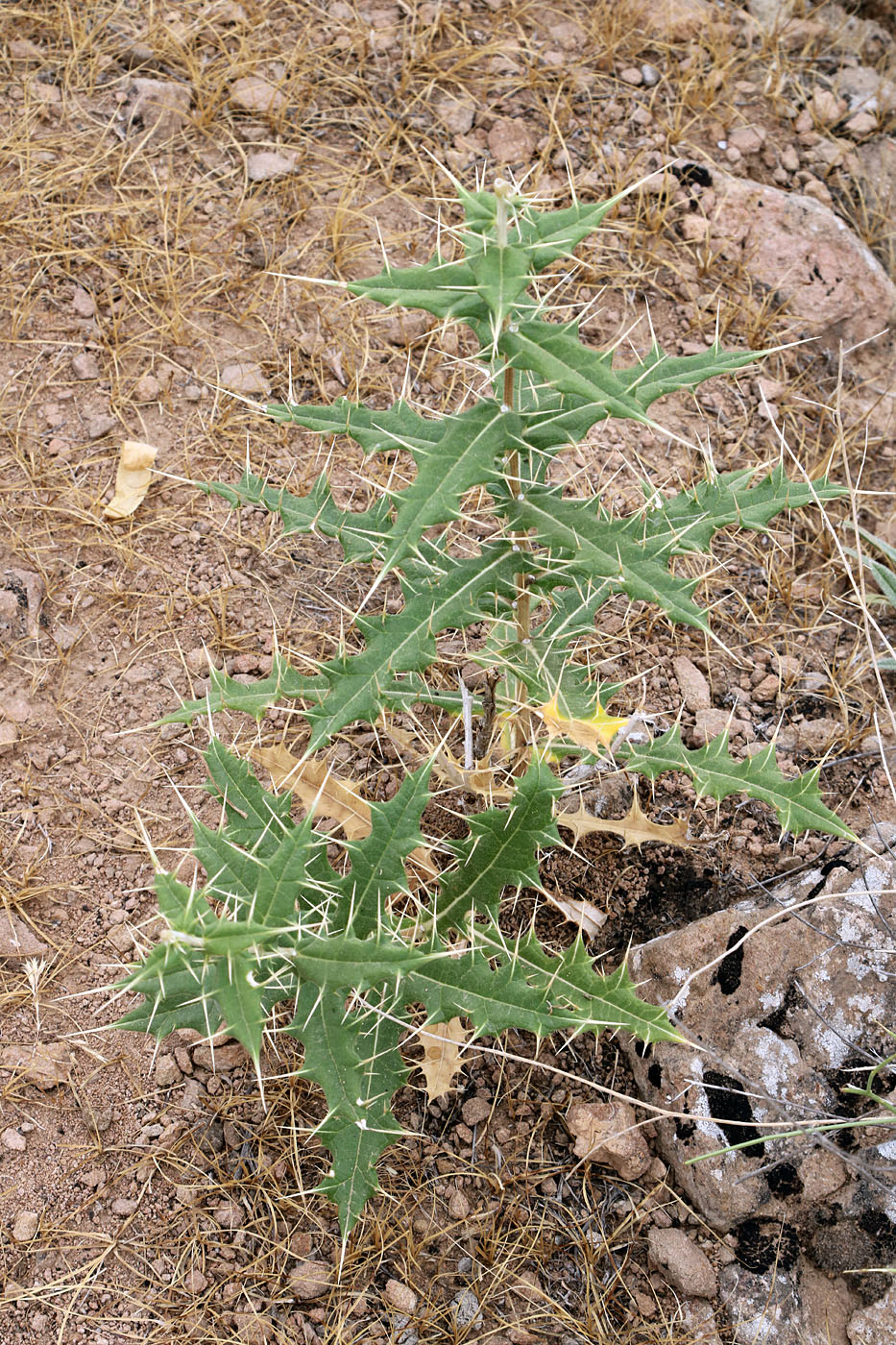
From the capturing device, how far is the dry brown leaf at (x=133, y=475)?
2.47 meters

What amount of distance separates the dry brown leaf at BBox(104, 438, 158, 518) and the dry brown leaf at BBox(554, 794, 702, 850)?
1258 mm

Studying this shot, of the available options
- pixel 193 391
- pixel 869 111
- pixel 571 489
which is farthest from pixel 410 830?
pixel 869 111

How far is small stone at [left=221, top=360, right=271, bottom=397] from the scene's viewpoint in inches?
104

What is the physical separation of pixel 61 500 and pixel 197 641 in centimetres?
48

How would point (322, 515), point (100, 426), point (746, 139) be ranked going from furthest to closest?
point (746, 139), point (100, 426), point (322, 515)

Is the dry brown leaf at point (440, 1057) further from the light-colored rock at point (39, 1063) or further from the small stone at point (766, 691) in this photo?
the small stone at point (766, 691)

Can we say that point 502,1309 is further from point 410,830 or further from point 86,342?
point 86,342

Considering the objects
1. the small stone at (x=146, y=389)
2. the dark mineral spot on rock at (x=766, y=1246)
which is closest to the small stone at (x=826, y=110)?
the small stone at (x=146, y=389)

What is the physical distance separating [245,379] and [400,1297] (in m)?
2.02

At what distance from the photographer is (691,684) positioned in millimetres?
2400

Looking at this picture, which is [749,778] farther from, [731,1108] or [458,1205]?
[458,1205]

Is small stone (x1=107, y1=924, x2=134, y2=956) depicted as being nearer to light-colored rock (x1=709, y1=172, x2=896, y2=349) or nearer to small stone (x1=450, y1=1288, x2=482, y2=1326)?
small stone (x1=450, y1=1288, x2=482, y2=1326)

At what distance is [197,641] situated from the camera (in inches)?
92.7

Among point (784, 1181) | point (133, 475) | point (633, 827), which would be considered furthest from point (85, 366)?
point (784, 1181)
